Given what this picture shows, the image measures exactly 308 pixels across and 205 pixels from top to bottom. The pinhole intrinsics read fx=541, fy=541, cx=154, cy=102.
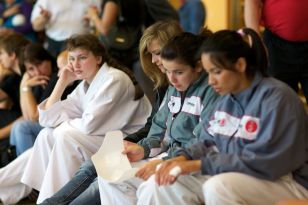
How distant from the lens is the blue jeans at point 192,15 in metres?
5.20

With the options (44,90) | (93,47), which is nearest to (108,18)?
(44,90)

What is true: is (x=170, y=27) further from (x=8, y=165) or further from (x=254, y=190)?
(x=8, y=165)

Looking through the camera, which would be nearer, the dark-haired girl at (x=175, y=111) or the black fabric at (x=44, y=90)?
the dark-haired girl at (x=175, y=111)

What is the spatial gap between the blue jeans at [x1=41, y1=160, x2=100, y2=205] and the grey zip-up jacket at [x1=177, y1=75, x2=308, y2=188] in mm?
780

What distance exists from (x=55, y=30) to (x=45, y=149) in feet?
4.99

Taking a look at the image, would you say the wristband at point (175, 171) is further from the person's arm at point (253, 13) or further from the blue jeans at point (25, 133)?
the blue jeans at point (25, 133)

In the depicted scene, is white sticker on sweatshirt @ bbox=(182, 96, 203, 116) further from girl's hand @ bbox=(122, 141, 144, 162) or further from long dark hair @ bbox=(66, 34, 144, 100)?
long dark hair @ bbox=(66, 34, 144, 100)

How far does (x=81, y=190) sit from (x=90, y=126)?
379mm

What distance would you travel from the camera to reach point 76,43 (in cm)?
305

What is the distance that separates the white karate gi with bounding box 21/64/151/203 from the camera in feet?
9.66

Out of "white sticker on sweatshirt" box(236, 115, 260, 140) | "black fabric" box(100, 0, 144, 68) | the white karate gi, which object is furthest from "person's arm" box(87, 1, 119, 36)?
"white sticker on sweatshirt" box(236, 115, 260, 140)

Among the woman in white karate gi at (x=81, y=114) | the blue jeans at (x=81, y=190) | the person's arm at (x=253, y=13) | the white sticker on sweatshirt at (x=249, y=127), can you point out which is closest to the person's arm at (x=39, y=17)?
the woman in white karate gi at (x=81, y=114)

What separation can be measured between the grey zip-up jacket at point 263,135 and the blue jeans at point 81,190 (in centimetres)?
78

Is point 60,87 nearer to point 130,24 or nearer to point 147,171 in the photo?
point 130,24
